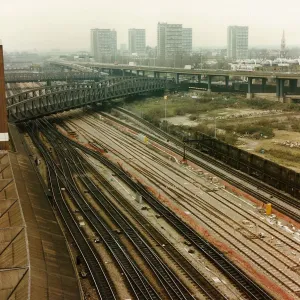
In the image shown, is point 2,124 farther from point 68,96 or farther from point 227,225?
point 68,96

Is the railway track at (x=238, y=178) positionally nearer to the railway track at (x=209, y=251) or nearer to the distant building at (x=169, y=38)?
the railway track at (x=209, y=251)

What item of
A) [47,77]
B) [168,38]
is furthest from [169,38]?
[47,77]

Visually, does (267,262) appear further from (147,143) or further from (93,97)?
(93,97)

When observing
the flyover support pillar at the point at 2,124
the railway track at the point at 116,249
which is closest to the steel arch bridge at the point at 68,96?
the flyover support pillar at the point at 2,124

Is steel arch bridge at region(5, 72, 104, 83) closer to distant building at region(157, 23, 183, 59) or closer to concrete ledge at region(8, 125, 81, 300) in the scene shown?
distant building at region(157, 23, 183, 59)

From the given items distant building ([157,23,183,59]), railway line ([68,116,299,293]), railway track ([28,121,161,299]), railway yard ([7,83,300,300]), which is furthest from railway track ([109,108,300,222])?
distant building ([157,23,183,59])
